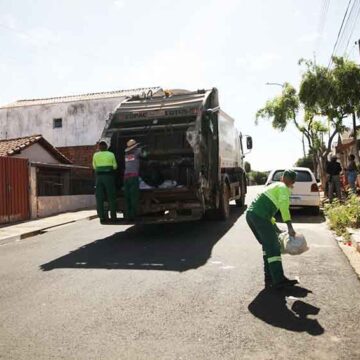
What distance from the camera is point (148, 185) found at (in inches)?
390

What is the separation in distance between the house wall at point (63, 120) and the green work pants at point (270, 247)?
23.8 metres

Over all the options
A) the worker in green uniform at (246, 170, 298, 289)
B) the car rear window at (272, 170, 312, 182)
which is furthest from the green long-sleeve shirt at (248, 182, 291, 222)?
the car rear window at (272, 170, 312, 182)

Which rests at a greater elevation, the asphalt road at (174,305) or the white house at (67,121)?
the white house at (67,121)

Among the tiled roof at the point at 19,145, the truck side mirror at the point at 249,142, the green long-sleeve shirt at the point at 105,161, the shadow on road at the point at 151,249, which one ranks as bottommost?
the shadow on road at the point at 151,249

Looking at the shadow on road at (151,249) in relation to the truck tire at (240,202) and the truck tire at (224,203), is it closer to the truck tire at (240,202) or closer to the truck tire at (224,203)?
the truck tire at (224,203)

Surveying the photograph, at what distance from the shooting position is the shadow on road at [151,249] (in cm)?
690

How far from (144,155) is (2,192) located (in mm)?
6387

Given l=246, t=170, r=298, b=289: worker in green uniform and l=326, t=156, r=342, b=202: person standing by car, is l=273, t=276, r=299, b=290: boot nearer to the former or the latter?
l=246, t=170, r=298, b=289: worker in green uniform

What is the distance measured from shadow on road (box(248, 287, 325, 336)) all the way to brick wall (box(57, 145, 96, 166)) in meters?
24.6

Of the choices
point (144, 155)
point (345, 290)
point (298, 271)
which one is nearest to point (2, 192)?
point (144, 155)

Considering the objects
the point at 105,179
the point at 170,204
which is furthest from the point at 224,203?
the point at 105,179

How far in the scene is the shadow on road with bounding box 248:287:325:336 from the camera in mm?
4090

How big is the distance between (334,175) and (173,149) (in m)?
7.38

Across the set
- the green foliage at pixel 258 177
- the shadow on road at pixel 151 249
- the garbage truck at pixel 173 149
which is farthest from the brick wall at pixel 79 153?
the green foliage at pixel 258 177
